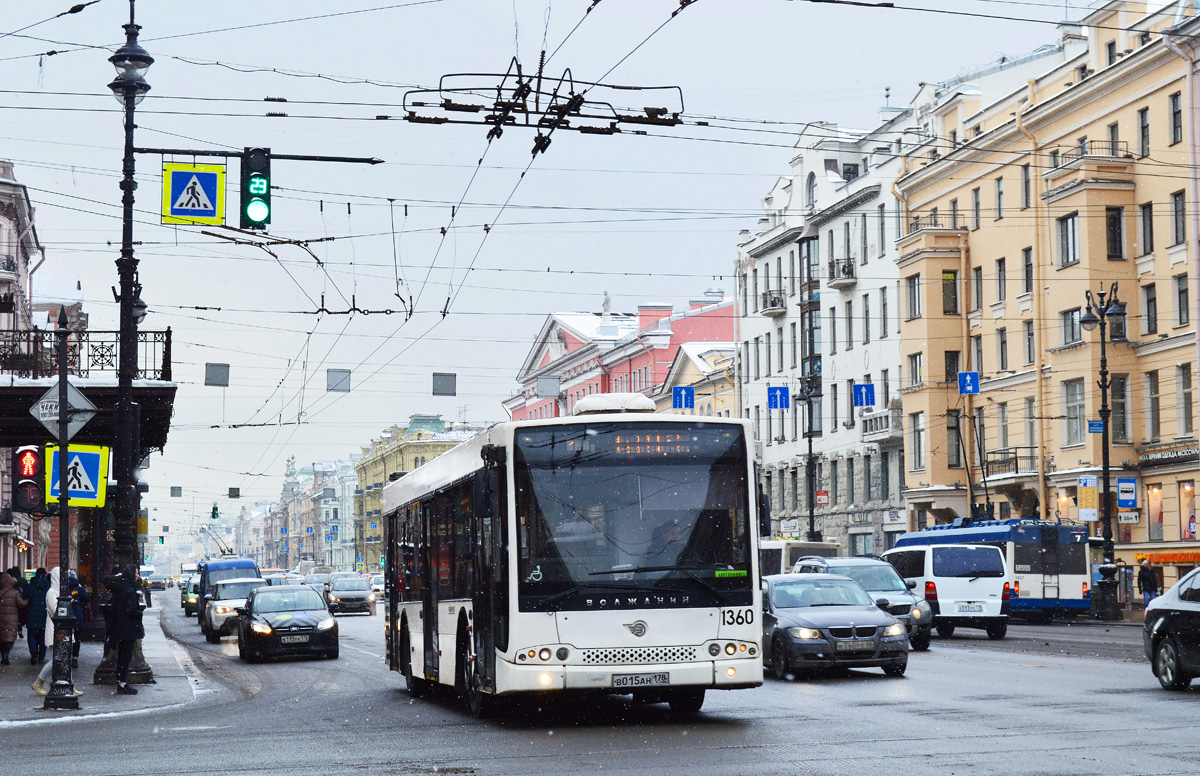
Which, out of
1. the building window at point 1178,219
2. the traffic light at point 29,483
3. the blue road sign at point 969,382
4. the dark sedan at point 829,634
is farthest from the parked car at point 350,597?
the dark sedan at point 829,634

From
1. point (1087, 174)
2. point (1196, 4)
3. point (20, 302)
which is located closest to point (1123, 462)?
point (1087, 174)

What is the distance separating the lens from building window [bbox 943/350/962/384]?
60.6 meters

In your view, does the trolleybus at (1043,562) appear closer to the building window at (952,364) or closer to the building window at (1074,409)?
the building window at (1074,409)

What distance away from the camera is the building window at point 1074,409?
166 feet

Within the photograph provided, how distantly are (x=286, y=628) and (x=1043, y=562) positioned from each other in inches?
762

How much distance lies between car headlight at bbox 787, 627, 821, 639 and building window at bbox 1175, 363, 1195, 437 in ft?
93.6

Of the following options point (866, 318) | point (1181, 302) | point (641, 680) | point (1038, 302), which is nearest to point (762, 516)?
point (641, 680)

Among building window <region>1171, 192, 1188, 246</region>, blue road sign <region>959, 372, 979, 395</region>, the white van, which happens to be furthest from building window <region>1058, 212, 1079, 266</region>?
the white van

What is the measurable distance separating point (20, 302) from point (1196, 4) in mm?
48690

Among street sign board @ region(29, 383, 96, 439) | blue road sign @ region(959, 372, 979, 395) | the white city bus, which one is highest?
blue road sign @ region(959, 372, 979, 395)

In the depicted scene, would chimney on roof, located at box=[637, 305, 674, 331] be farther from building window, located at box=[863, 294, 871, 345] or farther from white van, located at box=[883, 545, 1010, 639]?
white van, located at box=[883, 545, 1010, 639]

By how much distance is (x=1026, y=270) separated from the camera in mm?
55031


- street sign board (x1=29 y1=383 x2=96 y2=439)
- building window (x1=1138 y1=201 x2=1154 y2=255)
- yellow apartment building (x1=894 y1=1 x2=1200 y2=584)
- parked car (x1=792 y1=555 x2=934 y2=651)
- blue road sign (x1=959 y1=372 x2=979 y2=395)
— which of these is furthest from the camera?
blue road sign (x1=959 y1=372 x2=979 y2=395)

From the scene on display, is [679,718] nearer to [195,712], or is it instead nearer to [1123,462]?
[195,712]
